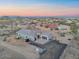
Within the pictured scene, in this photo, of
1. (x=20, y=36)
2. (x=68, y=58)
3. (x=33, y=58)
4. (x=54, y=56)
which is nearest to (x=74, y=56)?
(x=68, y=58)

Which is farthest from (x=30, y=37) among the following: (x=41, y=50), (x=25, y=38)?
(x=41, y=50)

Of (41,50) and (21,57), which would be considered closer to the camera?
(21,57)

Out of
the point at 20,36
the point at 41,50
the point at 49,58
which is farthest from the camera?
the point at 20,36

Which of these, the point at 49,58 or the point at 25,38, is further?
the point at 25,38

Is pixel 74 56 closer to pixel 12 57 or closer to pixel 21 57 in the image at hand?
pixel 21 57

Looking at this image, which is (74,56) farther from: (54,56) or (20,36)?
(20,36)

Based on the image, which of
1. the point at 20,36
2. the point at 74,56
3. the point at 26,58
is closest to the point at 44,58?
the point at 26,58

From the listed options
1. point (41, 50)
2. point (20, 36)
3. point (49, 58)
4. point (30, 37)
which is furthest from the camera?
point (20, 36)

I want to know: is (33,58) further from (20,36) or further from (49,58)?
(20,36)

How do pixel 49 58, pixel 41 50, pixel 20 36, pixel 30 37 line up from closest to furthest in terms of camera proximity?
pixel 49 58 → pixel 41 50 → pixel 30 37 → pixel 20 36
